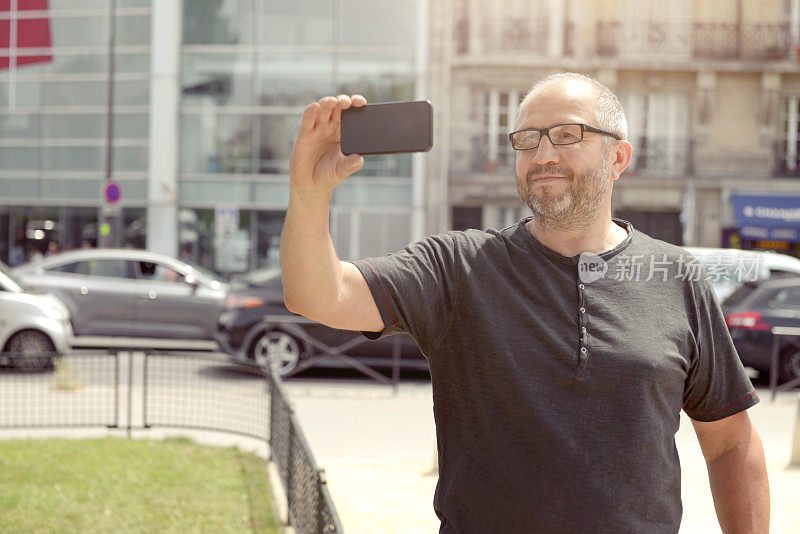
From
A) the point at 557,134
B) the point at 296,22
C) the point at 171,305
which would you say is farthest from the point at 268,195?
the point at 557,134

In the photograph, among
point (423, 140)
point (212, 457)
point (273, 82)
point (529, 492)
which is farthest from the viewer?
point (273, 82)

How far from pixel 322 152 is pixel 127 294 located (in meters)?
12.3

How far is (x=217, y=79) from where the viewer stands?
998 inches

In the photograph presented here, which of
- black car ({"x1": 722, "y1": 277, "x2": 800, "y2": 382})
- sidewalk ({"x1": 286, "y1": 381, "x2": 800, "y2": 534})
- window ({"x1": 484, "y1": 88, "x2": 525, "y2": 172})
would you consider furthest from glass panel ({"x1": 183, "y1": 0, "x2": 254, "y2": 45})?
black car ({"x1": 722, "y1": 277, "x2": 800, "y2": 382})

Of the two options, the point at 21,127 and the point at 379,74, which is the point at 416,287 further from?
the point at 21,127

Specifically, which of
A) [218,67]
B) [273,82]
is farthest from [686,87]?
[218,67]

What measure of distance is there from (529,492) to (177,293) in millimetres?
12100

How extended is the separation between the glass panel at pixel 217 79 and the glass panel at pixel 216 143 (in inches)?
17.5

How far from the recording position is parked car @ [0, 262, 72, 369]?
11.1 meters

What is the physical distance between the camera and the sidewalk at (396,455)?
16.4 feet

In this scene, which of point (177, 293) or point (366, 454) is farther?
point (177, 293)

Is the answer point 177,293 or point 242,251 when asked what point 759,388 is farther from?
point 242,251

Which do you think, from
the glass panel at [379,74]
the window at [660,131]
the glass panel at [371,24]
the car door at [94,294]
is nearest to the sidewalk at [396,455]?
the car door at [94,294]

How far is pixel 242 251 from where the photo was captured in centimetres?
2527
